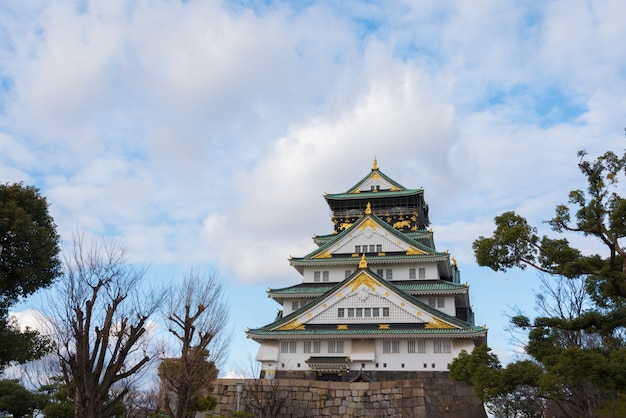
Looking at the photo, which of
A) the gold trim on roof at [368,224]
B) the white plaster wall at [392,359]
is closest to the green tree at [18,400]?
the white plaster wall at [392,359]

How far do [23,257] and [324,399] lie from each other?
16560 mm

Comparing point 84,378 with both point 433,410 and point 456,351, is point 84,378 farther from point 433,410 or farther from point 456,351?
point 456,351

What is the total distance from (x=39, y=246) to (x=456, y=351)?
25.4m

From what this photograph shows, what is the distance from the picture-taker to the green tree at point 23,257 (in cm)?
Result: 1479

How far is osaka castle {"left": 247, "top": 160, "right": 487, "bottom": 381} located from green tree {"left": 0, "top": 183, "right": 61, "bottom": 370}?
65.1ft

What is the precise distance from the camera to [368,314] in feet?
113

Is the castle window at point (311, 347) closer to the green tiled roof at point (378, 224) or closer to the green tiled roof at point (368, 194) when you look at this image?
the green tiled roof at point (378, 224)

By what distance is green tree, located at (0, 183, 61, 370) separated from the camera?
48.5ft

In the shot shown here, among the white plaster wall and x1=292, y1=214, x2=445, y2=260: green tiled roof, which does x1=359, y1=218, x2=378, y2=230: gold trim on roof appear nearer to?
x1=292, y1=214, x2=445, y2=260: green tiled roof

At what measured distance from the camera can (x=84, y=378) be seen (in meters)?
12.3

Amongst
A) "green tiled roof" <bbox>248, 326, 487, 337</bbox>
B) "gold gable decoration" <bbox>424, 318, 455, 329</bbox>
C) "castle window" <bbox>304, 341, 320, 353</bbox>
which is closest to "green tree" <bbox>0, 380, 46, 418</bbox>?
"green tiled roof" <bbox>248, 326, 487, 337</bbox>

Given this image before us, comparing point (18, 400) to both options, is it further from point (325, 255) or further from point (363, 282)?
point (325, 255)

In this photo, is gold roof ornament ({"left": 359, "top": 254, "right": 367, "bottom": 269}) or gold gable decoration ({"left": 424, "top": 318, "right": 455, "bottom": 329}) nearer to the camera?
gold gable decoration ({"left": 424, "top": 318, "right": 455, "bottom": 329})

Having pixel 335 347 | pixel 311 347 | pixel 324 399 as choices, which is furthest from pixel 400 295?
pixel 324 399
